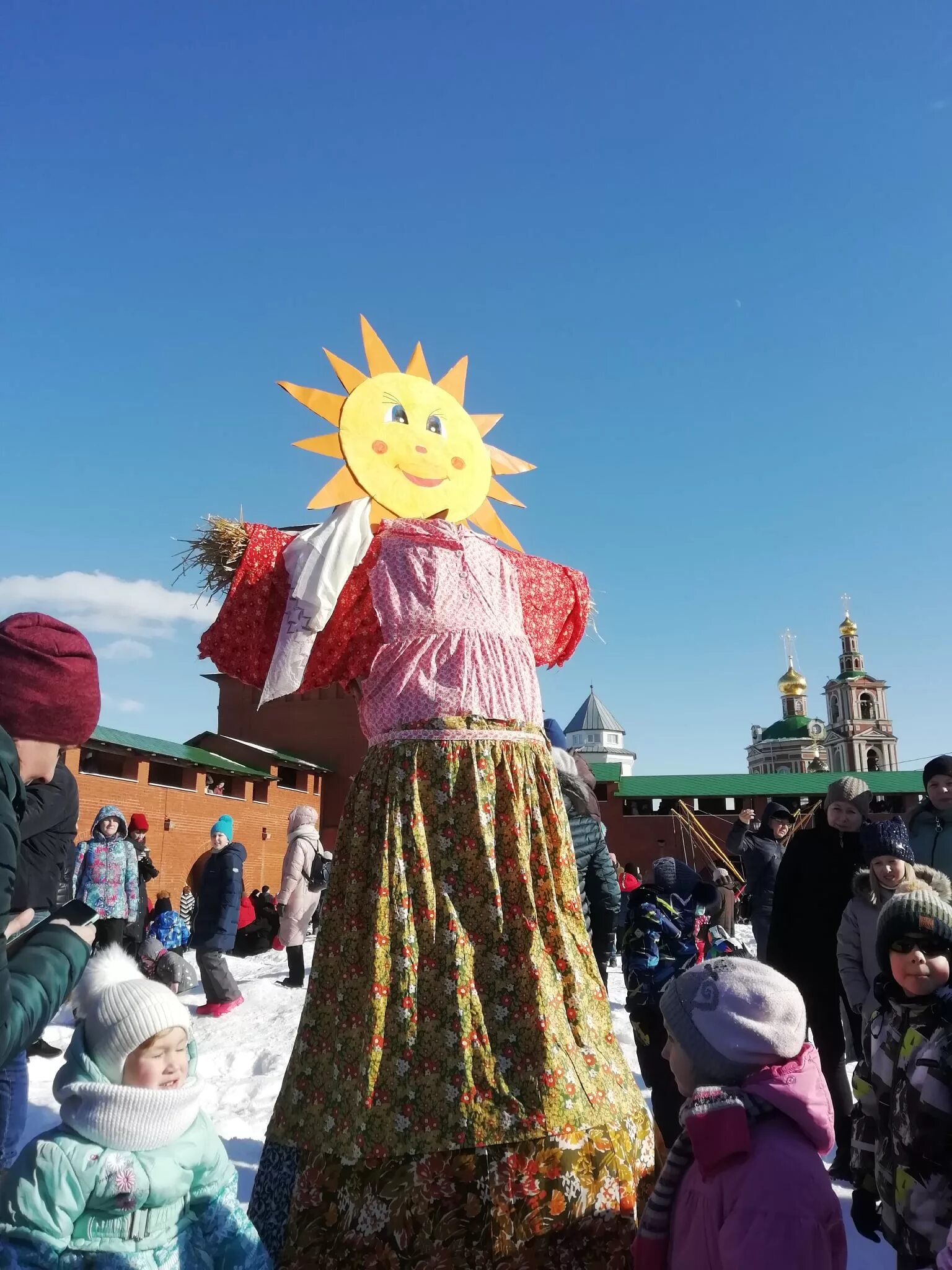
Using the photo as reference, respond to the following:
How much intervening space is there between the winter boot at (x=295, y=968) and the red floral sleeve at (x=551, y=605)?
5.50 m

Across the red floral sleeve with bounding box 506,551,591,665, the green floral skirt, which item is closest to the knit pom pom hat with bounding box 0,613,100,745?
the green floral skirt

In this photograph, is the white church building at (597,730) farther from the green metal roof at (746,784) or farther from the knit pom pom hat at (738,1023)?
the knit pom pom hat at (738,1023)

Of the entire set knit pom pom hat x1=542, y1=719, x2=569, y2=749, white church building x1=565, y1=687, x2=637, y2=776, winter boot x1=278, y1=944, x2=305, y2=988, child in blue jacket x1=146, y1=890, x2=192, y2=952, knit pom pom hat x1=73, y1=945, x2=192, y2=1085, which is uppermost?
white church building x1=565, y1=687, x2=637, y2=776

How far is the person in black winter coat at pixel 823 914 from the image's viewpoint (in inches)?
163

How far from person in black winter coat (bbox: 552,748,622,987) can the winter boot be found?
4.02m

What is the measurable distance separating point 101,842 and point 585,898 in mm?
4237

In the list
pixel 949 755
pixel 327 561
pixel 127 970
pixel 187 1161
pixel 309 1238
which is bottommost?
pixel 309 1238

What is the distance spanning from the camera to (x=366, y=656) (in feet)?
9.62

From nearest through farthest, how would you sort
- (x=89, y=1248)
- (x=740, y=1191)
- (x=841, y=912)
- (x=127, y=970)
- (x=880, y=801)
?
(x=740, y=1191) → (x=89, y=1248) → (x=127, y=970) → (x=841, y=912) → (x=880, y=801)

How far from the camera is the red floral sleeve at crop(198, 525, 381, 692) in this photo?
9.27 ft

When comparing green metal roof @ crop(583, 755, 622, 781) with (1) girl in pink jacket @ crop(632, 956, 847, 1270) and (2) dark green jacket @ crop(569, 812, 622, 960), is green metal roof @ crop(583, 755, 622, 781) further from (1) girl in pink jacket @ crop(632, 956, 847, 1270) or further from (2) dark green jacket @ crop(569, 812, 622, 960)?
(1) girl in pink jacket @ crop(632, 956, 847, 1270)

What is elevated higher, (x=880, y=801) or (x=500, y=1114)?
(x=880, y=801)

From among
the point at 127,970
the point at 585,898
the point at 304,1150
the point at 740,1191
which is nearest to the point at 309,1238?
the point at 304,1150

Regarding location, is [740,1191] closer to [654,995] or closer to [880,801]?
[654,995]
